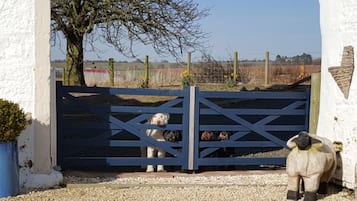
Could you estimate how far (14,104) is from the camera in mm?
7656

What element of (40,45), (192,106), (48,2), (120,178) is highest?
(48,2)

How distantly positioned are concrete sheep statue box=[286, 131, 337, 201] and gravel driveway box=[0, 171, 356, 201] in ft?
1.16

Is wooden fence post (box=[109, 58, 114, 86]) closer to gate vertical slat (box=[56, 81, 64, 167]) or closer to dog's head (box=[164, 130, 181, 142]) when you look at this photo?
A: dog's head (box=[164, 130, 181, 142])

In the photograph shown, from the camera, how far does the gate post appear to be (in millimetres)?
9469

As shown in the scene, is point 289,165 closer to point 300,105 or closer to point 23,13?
point 300,105

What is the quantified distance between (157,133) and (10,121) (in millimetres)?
2892

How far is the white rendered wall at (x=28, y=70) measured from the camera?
819cm

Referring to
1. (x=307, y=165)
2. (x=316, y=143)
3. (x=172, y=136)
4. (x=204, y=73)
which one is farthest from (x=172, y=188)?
(x=204, y=73)

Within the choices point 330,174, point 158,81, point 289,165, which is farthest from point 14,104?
point 158,81

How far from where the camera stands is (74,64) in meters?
23.8

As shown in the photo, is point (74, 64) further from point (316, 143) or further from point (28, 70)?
point (316, 143)

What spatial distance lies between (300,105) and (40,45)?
181 inches

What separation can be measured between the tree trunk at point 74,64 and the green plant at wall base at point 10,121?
16.0m

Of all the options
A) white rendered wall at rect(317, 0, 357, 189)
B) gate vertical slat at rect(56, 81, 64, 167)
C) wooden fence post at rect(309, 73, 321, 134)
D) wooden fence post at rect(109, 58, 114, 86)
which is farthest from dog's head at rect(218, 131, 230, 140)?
wooden fence post at rect(109, 58, 114, 86)
